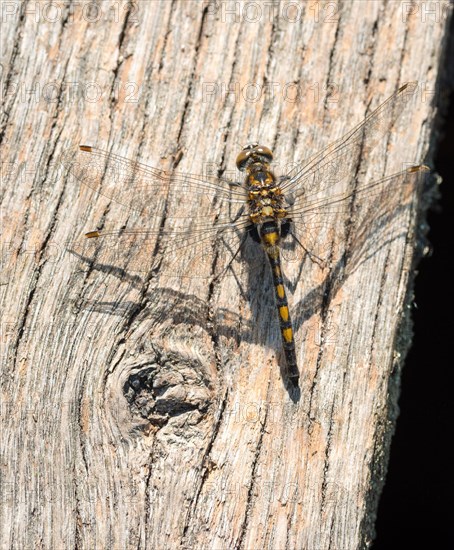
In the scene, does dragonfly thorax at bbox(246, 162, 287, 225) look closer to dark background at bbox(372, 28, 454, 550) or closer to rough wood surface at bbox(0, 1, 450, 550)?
rough wood surface at bbox(0, 1, 450, 550)

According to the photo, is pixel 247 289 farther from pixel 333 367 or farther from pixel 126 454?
pixel 126 454

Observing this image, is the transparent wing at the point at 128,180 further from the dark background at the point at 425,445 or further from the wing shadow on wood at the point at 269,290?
the dark background at the point at 425,445

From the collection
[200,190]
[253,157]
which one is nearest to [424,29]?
[253,157]

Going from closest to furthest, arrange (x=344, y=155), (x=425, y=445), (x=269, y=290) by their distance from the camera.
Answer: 1. (x=269, y=290)
2. (x=344, y=155)
3. (x=425, y=445)

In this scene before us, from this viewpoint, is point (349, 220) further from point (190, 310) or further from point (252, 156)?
point (190, 310)

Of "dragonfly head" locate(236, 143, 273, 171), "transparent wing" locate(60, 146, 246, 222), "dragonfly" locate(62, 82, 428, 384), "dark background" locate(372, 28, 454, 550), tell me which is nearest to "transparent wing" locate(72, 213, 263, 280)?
"dragonfly" locate(62, 82, 428, 384)

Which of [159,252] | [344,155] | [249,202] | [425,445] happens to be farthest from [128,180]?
[425,445]

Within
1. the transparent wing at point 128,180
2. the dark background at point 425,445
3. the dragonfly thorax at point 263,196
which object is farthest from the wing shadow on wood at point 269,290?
the dark background at point 425,445
